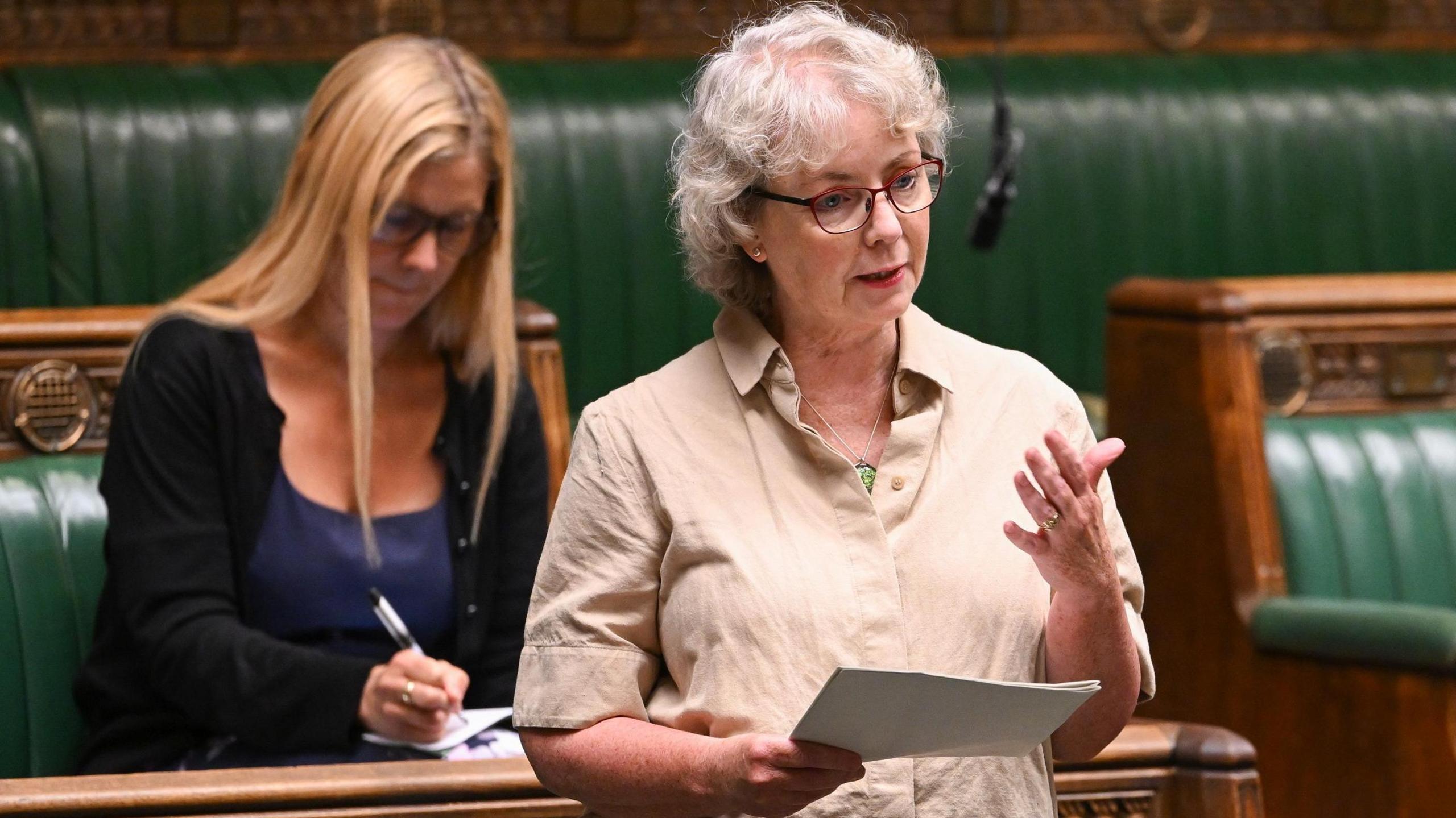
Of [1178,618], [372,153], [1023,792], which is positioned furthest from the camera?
[1178,618]

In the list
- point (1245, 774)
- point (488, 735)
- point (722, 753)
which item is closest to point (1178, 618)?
point (1245, 774)

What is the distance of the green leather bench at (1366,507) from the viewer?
3.24 m

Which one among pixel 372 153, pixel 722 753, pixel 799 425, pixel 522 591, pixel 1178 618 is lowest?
pixel 1178 618

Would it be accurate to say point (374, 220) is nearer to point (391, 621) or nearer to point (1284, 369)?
point (391, 621)

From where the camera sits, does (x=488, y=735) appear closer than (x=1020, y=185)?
Yes

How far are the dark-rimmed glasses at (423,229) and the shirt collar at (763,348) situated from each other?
0.87 metres

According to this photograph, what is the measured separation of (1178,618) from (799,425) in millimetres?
1670

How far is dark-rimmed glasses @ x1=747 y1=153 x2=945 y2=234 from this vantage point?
5.69ft

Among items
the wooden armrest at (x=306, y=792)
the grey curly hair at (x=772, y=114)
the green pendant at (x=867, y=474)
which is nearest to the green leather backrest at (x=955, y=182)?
the wooden armrest at (x=306, y=792)

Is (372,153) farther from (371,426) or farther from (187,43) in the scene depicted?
(187,43)

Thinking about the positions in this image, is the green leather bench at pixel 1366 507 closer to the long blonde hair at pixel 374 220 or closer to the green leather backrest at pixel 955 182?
the green leather backrest at pixel 955 182

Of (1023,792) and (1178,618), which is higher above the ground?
(1023,792)

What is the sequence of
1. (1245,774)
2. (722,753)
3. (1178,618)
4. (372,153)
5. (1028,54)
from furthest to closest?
(1028,54) < (1178,618) < (372,153) < (1245,774) < (722,753)

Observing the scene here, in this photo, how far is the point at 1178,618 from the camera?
3.24m
